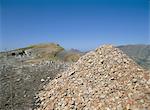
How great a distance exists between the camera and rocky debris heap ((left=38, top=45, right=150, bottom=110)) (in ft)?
40.0

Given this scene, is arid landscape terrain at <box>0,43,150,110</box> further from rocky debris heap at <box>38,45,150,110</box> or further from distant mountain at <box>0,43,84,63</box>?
distant mountain at <box>0,43,84,63</box>

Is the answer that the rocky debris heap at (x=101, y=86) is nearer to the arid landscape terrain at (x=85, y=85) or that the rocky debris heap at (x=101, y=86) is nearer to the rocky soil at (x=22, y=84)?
the arid landscape terrain at (x=85, y=85)

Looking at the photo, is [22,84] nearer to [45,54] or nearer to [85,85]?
[85,85]

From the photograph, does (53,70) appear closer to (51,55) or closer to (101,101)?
(101,101)

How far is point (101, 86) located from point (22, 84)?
20.7 ft

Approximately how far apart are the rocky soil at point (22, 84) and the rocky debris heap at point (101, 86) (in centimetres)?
86

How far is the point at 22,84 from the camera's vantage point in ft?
57.8

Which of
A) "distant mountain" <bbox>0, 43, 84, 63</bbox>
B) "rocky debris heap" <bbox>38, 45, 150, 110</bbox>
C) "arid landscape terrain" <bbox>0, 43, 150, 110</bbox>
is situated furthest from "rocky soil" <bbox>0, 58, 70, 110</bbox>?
"distant mountain" <bbox>0, 43, 84, 63</bbox>

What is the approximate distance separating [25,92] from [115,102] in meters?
6.38

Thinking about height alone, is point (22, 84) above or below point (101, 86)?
below

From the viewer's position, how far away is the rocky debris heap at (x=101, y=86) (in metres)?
12.2

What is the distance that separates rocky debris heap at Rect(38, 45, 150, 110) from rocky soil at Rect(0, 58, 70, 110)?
0.86 m

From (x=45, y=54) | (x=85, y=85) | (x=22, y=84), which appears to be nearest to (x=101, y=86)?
(x=85, y=85)

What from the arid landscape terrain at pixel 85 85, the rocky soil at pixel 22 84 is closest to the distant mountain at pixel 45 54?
the rocky soil at pixel 22 84
